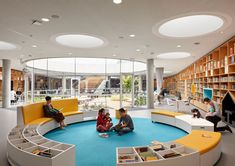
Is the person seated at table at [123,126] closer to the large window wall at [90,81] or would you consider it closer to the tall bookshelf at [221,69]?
the tall bookshelf at [221,69]

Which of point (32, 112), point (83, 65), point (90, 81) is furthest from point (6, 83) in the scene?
point (32, 112)

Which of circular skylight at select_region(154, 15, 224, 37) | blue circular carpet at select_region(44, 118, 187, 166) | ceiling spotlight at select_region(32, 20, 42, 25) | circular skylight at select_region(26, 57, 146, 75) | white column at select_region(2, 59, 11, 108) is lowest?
blue circular carpet at select_region(44, 118, 187, 166)

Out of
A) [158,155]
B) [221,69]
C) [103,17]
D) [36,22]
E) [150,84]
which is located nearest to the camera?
[158,155]

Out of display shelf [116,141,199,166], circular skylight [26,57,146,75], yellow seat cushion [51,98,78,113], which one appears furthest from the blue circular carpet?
circular skylight [26,57,146,75]

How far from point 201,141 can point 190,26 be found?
4068 millimetres

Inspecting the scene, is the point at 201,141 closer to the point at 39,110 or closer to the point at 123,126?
the point at 123,126

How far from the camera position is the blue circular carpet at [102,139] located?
362 centimetres

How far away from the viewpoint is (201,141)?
3.36 meters

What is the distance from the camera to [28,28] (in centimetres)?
540

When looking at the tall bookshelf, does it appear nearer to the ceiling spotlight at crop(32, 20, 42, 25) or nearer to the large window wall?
the large window wall

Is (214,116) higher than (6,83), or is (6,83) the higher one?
(6,83)

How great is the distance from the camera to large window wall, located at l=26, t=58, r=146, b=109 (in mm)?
11281

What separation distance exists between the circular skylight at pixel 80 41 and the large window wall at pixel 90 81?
3.62 m

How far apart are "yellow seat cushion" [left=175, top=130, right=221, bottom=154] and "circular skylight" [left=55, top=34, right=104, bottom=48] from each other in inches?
204
